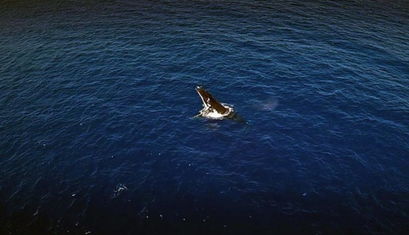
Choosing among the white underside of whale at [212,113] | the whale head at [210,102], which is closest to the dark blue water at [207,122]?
the white underside of whale at [212,113]

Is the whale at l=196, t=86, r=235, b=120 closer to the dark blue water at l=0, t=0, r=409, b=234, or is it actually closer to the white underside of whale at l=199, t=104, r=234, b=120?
the white underside of whale at l=199, t=104, r=234, b=120

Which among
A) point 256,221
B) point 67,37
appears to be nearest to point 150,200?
point 256,221

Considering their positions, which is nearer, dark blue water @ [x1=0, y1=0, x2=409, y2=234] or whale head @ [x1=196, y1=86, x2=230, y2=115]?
dark blue water @ [x1=0, y1=0, x2=409, y2=234]

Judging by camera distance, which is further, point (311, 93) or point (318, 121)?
point (311, 93)

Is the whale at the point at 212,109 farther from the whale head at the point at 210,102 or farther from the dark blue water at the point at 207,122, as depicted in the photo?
the dark blue water at the point at 207,122

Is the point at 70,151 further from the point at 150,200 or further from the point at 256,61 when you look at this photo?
the point at 256,61

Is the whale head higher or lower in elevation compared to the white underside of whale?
higher

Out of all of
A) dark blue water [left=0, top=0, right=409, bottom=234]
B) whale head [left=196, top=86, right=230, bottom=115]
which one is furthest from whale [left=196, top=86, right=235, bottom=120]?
dark blue water [left=0, top=0, right=409, bottom=234]
